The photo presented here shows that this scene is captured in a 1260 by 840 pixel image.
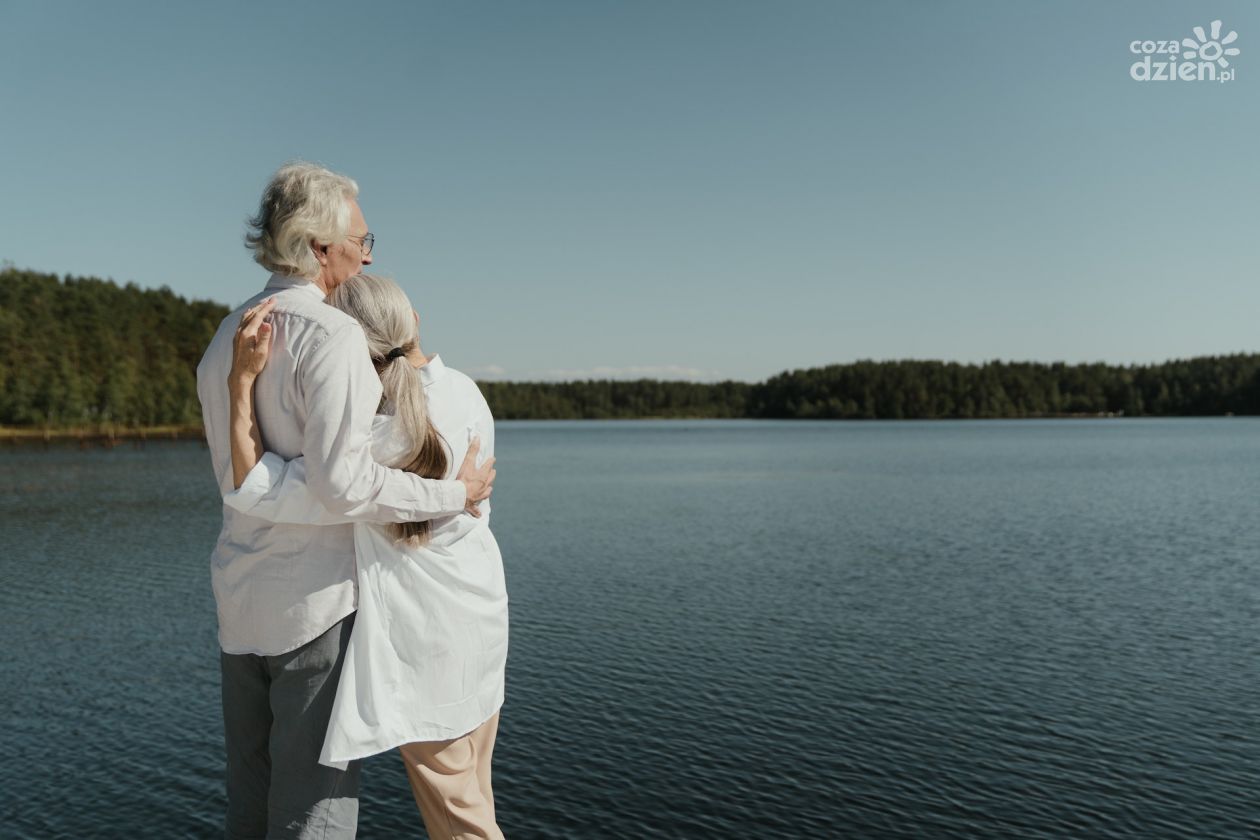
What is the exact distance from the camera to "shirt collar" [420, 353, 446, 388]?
2902 millimetres

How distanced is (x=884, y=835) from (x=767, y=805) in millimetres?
1154

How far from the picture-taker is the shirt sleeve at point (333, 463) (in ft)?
8.16

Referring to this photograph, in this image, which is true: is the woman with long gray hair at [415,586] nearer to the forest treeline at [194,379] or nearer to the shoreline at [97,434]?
the shoreline at [97,434]

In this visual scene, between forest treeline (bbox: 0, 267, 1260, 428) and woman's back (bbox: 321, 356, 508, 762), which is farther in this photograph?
forest treeline (bbox: 0, 267, 1260, 428)

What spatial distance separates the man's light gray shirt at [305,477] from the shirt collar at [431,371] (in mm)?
288

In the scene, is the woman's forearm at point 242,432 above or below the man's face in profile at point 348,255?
below

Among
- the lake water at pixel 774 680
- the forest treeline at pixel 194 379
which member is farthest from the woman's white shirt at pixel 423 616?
the forest treeline at pixel 194 379

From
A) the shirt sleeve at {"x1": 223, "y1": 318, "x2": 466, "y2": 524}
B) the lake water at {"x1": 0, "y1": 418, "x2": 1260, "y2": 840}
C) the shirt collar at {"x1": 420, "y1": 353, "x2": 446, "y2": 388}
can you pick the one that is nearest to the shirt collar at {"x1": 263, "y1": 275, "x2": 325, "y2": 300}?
the shirt sleeve at {"x1": 223, "y1": 318, "x2": 466, "y2": 524}

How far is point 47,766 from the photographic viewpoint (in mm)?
10391

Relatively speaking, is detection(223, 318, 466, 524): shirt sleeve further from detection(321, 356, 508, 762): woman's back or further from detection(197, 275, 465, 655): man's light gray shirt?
detection(321, 356, 508, 762): woman's back

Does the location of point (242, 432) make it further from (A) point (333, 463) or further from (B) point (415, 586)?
(B) point (415, 586)

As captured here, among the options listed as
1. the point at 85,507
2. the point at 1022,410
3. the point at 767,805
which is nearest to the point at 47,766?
the point at 767,805

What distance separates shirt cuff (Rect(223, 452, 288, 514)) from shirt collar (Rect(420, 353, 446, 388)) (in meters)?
0.52

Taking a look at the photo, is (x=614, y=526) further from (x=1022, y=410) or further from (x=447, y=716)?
(x=1022, y=410)
